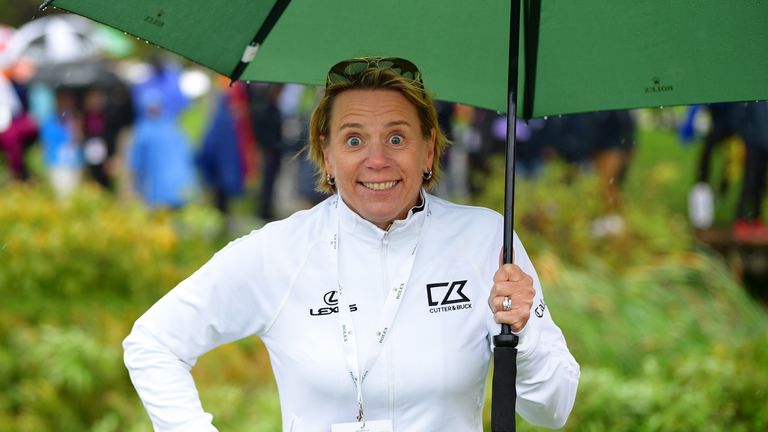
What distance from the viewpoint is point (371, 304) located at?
317 cm

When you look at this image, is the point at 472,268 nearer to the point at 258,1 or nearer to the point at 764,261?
the point at 258,1

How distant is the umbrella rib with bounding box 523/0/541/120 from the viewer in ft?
12.0

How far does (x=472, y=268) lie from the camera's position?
327 cm

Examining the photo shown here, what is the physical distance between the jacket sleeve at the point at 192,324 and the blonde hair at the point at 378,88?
36cm

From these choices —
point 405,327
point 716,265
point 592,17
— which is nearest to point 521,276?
point 405,327

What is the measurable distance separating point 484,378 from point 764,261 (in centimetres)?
769

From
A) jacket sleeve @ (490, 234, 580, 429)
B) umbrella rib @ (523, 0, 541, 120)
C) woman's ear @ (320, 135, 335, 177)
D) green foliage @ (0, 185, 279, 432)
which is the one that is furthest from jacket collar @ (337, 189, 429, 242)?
green foliage @ (0, 185, 279, 432)

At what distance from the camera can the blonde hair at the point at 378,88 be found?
3283 mm

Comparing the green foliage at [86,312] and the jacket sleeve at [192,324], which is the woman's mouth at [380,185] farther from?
the green foliage at [86,312]

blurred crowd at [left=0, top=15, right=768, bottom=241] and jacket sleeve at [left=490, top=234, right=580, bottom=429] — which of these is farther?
blurred crowd at [left=0, top=15, right=768, bottom=241]

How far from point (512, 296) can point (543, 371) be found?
0.23 meters

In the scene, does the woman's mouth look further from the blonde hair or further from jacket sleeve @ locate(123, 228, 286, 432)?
jacket sleeve @ locate(123, 228, 286, 432)

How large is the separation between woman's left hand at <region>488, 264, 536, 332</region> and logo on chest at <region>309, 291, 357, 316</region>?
0.39 metres

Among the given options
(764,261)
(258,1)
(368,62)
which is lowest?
(764,261)
